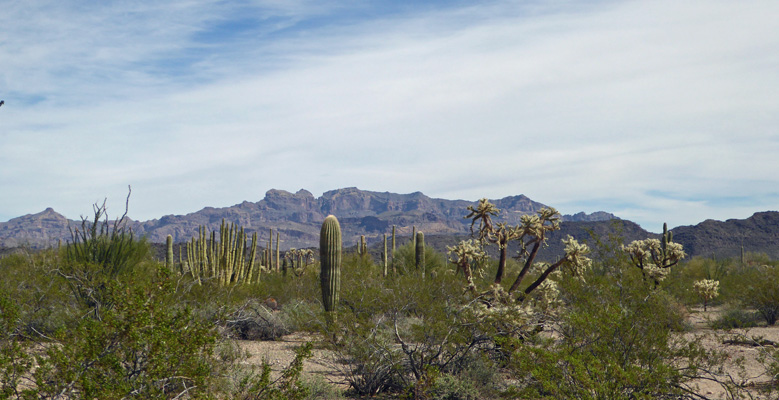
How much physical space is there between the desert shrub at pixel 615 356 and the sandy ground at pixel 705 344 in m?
2.32

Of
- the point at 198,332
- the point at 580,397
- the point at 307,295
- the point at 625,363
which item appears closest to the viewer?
the point at 198,332

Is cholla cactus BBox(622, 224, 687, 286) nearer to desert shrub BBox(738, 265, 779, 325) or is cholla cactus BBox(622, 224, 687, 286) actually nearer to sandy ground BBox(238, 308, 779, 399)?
sandy ground BBox(238, 308, 779, 399)

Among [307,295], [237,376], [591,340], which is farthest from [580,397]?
[307,295]

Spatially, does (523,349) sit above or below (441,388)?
above

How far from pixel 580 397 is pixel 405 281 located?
210 inches

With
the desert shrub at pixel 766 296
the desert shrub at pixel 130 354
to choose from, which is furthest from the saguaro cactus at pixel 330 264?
the desert shrub at pixel 766 296

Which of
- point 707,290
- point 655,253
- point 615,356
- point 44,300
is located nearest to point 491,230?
point 615,356

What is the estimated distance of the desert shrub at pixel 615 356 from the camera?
17.9 feet

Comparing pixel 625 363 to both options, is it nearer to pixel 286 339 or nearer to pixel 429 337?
pixel 429 337

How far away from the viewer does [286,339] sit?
14250 mm

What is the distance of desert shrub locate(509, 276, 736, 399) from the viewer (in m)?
Result: 5.47

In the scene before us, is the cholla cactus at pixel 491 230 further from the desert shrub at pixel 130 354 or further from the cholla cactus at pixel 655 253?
the cholla cactus at pixel 655 253

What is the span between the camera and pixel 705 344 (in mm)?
12188

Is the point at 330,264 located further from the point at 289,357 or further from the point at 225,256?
the point at 225,256
